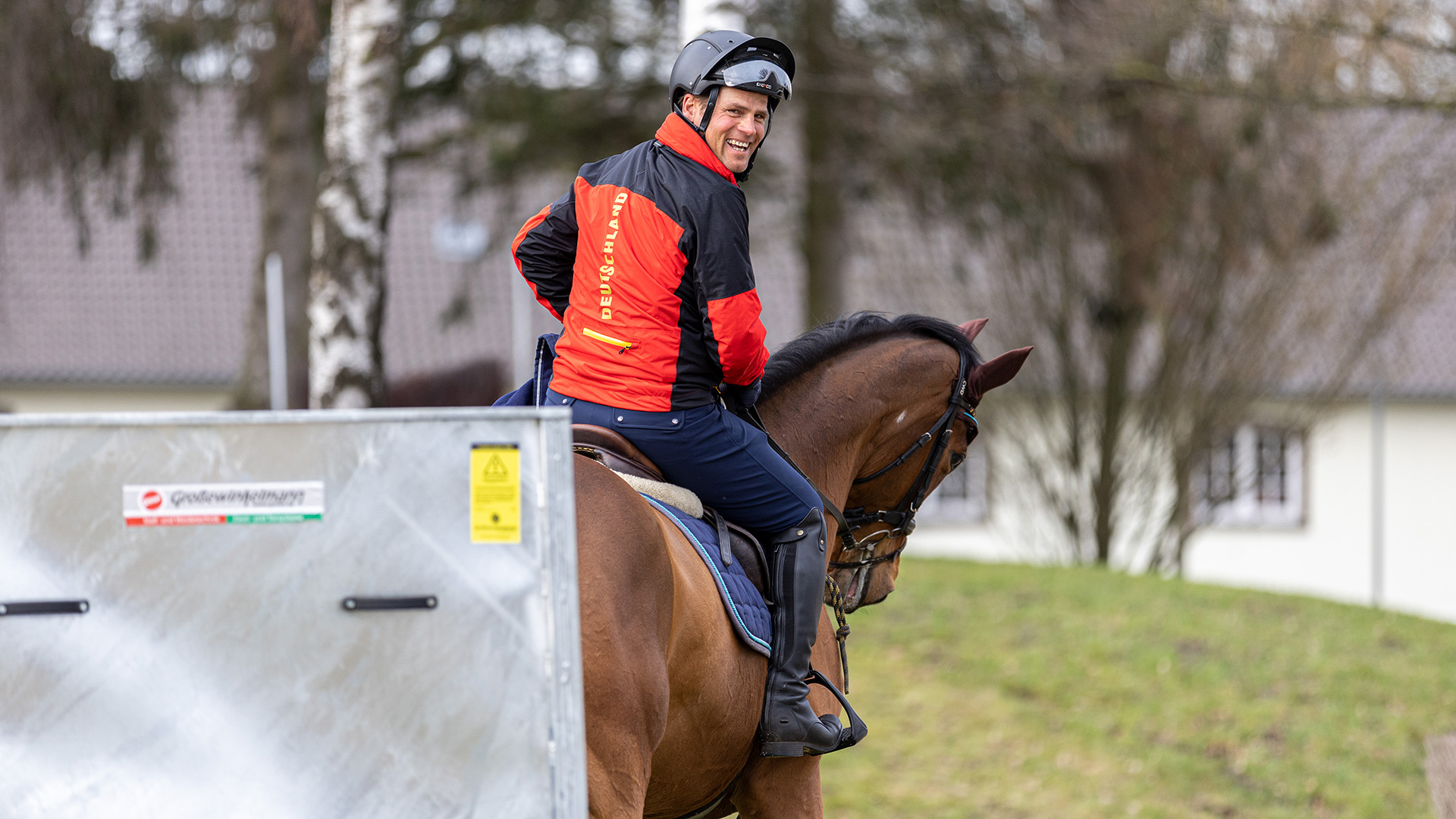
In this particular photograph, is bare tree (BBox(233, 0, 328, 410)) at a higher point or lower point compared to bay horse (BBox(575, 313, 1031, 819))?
higher

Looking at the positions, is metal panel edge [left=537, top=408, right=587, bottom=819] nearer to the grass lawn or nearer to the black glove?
the black glove

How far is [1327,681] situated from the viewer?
25.6ft

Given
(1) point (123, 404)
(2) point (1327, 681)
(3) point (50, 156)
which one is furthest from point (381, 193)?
(1) point (123, 404)

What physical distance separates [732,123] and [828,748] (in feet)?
5.14

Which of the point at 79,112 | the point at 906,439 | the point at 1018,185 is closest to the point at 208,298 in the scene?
the point at 79,112

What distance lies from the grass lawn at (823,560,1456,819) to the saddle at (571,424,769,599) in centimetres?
356

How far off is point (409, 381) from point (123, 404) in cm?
765

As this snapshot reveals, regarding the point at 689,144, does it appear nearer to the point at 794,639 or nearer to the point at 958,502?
the point at 794,639

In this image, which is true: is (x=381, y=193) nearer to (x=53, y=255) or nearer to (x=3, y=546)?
(x=3, y=546)

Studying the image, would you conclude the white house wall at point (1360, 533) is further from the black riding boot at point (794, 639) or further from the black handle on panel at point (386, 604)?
the black handle on panel at point (386, 604)

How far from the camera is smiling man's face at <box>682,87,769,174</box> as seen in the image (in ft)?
9.69

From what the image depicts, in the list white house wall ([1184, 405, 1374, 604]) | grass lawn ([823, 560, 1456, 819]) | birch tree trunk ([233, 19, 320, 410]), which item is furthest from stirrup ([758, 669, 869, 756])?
white house wall ([1184, 405, 1374, 604])

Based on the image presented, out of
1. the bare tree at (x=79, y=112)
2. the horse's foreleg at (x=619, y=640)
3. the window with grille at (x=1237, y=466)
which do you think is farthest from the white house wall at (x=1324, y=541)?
the horse's foreleg at (x=619, y=640)

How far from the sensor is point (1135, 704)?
24.8ft
